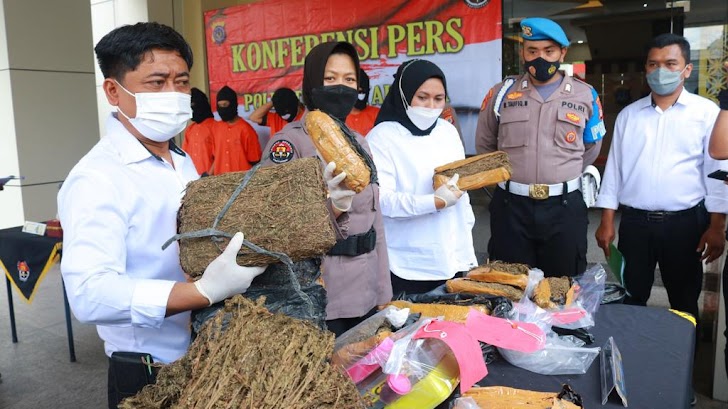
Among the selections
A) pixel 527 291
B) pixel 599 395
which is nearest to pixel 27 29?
pixel 527 291

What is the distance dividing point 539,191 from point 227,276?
2190 millimetres

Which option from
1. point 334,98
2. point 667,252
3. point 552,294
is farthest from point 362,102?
point 552,294

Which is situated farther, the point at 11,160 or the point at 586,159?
the point at 11,160

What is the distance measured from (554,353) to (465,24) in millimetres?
3936

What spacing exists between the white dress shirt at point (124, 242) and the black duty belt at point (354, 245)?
58 cm

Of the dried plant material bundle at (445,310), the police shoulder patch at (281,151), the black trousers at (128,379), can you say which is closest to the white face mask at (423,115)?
the police shoulder patch at (281,151)

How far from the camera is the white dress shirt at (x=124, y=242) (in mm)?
1124

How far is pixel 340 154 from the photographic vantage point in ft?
4.54

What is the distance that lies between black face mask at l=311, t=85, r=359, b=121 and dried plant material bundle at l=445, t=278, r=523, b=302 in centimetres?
75

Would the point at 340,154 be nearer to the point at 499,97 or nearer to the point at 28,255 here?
the point at 499,97

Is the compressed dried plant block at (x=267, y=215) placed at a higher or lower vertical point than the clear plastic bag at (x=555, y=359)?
higher

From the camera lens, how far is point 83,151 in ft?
20.2

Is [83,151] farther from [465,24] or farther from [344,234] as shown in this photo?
[344,234]

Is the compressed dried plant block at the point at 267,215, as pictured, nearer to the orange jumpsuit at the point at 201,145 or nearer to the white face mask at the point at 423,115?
the white face mask at the point at 423,115
